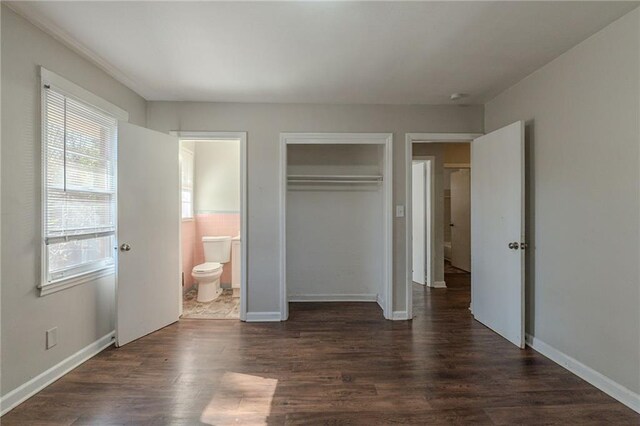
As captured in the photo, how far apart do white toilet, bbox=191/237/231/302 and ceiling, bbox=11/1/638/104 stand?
2.07 meters

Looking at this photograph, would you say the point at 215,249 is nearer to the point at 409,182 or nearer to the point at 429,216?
the point at 409,182

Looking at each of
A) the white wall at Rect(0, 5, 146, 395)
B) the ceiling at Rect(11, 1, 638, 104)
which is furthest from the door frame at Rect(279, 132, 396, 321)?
the white wall at Rect(0, 5, 146, 395)

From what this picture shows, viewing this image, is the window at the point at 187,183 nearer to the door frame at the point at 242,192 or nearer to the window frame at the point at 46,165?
the door frame at the point at 242,192

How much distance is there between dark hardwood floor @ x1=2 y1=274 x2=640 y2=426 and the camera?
1761 millimetres

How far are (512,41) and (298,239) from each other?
2952 mm

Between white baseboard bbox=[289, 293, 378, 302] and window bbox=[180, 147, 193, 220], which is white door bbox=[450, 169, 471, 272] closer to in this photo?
white baseboard bbox=[289, 293, 378, 302]

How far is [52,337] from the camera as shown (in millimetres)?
2111

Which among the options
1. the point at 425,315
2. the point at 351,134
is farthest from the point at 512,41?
the point at 425,315

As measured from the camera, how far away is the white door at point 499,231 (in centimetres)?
263

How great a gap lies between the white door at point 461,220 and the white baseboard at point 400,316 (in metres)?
3.15

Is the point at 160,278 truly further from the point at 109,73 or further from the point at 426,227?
the point at 426,227

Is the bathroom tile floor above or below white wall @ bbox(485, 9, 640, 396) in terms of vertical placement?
below

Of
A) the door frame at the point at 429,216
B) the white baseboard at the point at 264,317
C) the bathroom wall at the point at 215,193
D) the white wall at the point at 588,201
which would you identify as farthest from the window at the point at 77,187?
the door frame at the point at 429,216

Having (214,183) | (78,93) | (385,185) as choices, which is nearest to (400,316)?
(385,185)
